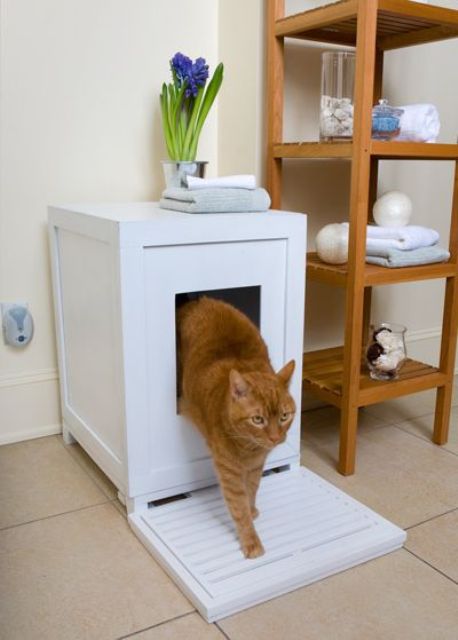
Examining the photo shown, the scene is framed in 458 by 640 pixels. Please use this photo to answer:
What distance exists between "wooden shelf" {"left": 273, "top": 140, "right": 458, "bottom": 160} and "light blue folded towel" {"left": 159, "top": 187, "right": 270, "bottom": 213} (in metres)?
0.20

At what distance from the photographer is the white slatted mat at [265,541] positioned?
116cm

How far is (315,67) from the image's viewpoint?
6.05ft

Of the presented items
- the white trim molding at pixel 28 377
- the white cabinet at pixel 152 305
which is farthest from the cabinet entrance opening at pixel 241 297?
the white trim molding at pixel 28 377

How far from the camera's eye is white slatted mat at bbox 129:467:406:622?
116 centimetres

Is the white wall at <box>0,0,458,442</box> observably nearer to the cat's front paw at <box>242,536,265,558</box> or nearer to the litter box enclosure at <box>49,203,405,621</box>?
the litter box enclosure at <box>49,203,405,621</box>

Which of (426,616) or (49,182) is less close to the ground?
(49,182)

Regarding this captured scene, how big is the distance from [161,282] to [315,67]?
3.02 ft

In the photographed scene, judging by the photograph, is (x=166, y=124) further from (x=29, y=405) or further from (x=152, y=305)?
(x=29, y=405)

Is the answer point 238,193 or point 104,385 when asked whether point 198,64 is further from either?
point 104,385

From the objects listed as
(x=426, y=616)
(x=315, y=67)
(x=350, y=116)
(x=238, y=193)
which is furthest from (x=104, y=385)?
(x=315, y=67)

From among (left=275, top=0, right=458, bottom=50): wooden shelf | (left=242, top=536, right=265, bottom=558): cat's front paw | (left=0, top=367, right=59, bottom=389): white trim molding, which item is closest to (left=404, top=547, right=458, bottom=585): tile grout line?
(left=242, top=536, right=265, bottom=558): cat's front paw

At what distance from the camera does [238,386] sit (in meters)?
1.15

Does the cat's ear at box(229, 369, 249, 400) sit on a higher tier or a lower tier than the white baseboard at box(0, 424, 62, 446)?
higher

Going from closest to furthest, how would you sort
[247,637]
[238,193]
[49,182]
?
[247,637] → [238,193] → [49,182]
